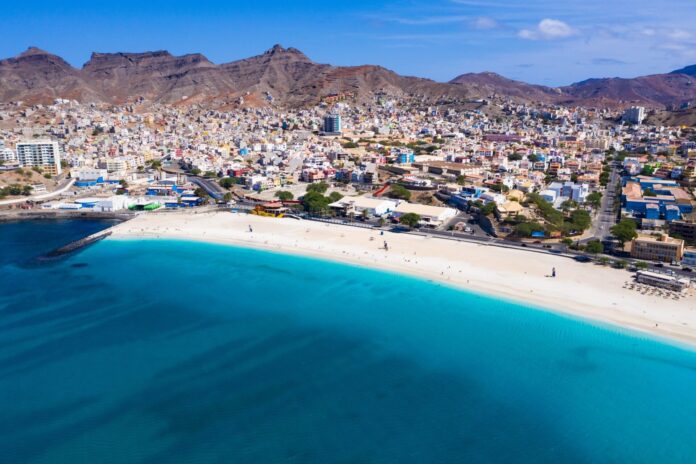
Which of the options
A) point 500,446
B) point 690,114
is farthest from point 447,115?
point 500,446

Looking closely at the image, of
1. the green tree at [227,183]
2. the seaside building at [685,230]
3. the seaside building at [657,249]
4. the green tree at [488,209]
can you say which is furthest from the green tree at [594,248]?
the green tree at [227,183]

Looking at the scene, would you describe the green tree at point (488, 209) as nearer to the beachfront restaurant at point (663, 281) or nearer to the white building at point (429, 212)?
the white building at point (429, 212)

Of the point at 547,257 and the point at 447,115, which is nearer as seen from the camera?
the point at 547,257

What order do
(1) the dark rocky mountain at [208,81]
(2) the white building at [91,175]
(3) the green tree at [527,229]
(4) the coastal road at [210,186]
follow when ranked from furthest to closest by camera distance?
(1) the dark rocky mountain at [208,81] < (2) the white building at [91,175] < (4) the coastal road at [210,186] < (3) the green tree at [527,229]

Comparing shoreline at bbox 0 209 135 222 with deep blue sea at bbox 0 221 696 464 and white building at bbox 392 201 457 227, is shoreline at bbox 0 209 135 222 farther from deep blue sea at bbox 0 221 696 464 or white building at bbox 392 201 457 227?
white building at bbox 392 201 457 227

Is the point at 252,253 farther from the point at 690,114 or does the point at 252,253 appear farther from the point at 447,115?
the point at 690,114

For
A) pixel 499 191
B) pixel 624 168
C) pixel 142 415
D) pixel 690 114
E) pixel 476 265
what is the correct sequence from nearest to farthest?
pixel 142 415, pixel 476 265, pixel 499 191, pixel 624 168, pixel 690 114
